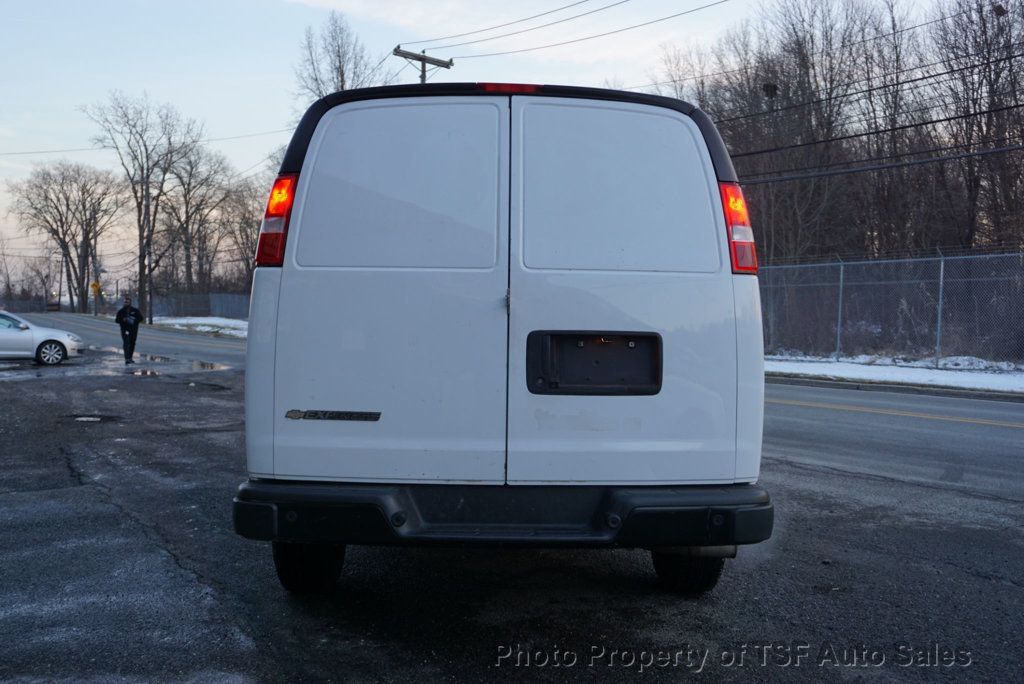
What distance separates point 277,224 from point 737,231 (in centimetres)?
185

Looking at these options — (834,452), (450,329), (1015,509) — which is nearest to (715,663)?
(450,329)

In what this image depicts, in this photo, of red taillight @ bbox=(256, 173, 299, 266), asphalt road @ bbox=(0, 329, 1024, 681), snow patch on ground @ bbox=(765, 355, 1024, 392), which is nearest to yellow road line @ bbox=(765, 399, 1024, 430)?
asphalt road @ bbox=(0, 329, 1024, 681)

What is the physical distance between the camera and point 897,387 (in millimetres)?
16453

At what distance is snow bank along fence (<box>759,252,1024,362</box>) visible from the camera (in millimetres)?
19266

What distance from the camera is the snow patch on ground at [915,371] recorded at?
665 inches

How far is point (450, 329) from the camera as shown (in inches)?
123

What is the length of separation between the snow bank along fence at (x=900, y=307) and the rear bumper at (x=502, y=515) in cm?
1872

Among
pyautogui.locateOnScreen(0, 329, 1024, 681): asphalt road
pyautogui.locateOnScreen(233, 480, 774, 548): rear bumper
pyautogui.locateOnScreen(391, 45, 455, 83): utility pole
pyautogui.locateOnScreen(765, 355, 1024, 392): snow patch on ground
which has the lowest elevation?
pyautogui.locateOnScreen(765, 355, 1024, 392): snow patch on ground

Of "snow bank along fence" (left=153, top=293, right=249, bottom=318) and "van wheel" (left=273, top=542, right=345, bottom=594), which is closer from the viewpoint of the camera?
"van wheel" (left=273, top=542, right=345, bottom=594)

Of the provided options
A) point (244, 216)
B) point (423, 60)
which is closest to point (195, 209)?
point (244, 216)

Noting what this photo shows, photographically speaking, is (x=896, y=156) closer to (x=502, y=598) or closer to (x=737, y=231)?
(x=737, y=231)

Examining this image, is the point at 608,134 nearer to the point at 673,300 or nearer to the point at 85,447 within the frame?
the point at 673,300

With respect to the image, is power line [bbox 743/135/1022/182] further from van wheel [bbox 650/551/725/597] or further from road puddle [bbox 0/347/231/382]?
van wheel [bbox 650/551/725/597]

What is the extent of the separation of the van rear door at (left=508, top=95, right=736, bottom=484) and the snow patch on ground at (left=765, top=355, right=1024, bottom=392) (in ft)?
49.7
